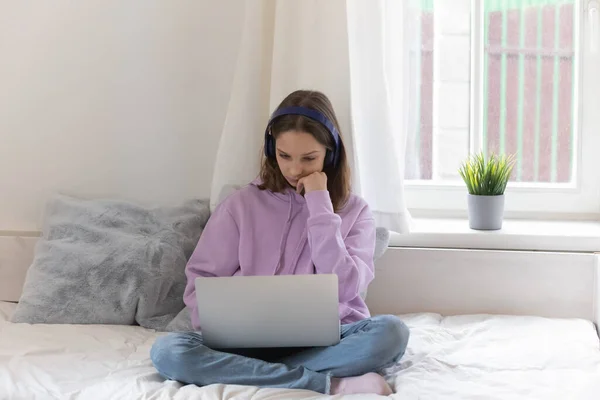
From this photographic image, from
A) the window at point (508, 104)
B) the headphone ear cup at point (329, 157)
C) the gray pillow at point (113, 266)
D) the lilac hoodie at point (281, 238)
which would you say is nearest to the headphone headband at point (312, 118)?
the headphone ear cup at point (329, 157)

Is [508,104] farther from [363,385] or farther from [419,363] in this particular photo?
[363,385]

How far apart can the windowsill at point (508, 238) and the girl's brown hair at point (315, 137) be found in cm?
28

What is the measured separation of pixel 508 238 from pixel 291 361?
29.1 inches

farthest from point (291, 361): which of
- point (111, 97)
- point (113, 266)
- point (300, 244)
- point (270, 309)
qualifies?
point (111, 97)

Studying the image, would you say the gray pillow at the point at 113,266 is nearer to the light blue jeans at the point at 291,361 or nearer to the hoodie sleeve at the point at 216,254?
the hoodie sleeve at the point at 216,254

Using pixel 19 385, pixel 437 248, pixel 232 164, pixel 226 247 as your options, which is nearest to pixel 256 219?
pixel 226 247

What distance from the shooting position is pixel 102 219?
1981 millimetres

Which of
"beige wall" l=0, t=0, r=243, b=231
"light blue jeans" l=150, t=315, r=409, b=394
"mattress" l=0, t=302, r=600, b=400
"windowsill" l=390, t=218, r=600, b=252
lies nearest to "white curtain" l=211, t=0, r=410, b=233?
"windowsill" l=390, t=218, r=600, b=252

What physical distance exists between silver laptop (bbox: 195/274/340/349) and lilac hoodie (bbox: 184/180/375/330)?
8.9 inches

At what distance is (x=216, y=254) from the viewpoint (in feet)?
5.66

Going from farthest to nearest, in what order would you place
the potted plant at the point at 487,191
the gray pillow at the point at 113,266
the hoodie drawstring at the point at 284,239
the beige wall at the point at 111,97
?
the beige wall at the point at 111,97 → the potted plant at the point at 487,191 → the gray pillow at the point at 113,266 → the hoodie drawstring at the point at 284,239

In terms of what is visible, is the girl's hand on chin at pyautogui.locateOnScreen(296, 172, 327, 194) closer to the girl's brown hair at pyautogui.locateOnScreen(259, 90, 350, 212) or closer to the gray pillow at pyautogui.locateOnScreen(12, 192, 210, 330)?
the girl's brown hair at pyautogui.locateOnScreen(259, 90, 350, 212)

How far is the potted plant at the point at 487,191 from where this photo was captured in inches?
77.6

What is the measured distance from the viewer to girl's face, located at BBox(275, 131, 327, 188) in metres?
1.68
